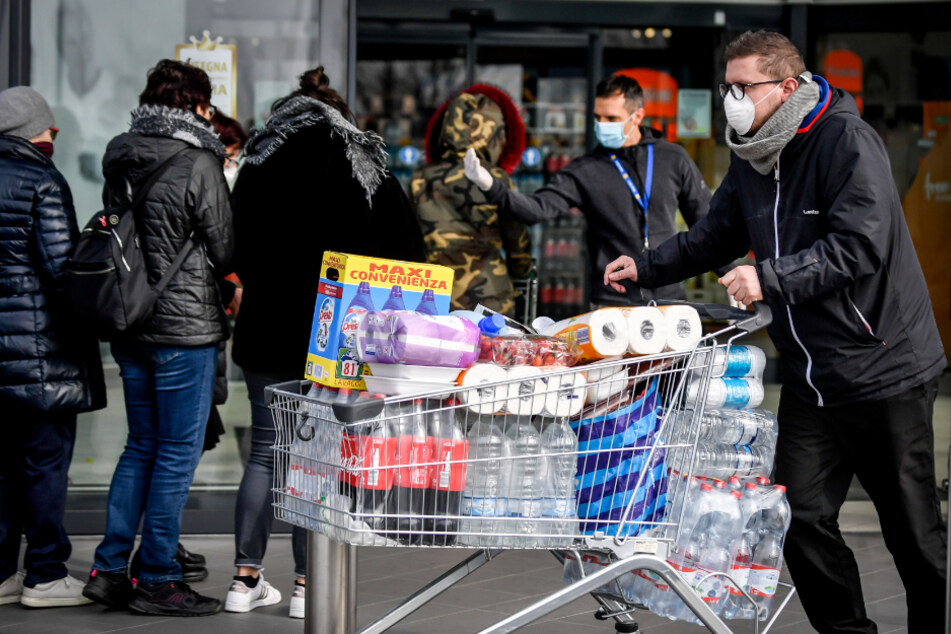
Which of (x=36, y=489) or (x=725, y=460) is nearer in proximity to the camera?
(x=725, y=460)

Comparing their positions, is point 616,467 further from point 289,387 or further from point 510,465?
point 289,387

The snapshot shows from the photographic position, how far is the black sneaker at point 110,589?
4824 mm

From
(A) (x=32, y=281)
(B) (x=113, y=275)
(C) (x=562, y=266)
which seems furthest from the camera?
(C) (x=562, y=266)

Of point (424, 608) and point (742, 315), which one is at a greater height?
point (742, 315)

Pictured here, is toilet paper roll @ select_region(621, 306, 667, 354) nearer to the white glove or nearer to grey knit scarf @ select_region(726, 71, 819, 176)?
grey knit scarf @ select_region(726, 71, 819, 176)

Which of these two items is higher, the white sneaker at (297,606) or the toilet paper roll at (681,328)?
the toilet paper roll at (681,328)

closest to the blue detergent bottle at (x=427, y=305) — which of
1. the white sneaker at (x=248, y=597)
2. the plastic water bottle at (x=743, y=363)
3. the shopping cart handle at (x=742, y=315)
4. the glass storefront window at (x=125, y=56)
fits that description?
the shopping cart handle at (x=742, y=315)

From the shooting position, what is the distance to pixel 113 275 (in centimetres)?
453

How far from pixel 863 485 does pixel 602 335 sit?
1194 millimetres

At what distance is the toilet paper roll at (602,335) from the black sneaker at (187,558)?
9.60 feet

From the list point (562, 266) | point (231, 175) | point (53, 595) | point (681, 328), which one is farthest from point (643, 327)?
point (562, 266)

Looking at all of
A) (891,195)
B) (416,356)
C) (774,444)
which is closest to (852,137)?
(891,195)

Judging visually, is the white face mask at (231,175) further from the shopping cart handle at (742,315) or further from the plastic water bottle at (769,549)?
the plastic water bottle at (769,549)

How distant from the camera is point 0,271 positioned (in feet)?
15.5
